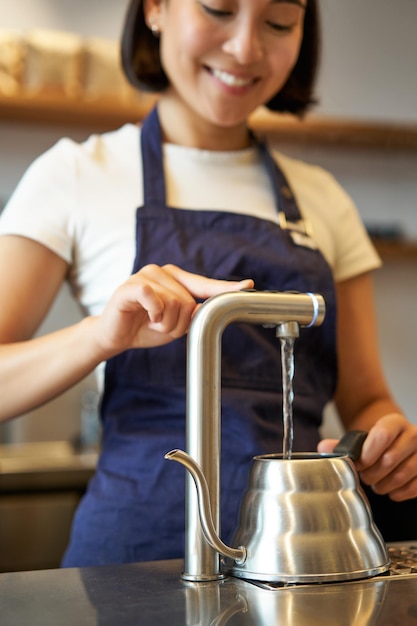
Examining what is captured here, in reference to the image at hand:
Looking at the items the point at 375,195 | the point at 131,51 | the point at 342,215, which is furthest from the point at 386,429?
the point at 375,195

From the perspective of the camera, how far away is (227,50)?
1290 millimetres

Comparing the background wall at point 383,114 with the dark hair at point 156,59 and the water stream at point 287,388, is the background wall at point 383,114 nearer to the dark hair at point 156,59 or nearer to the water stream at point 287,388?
the dark hair at point 156,59

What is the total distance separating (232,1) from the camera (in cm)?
127

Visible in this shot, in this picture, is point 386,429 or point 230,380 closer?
point 386,429

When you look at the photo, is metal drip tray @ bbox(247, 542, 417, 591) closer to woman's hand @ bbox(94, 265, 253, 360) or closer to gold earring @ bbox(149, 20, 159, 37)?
woman's hand @ bbox(94, 265, 253, 360)

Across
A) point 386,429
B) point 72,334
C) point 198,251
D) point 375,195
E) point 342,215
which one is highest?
point 375,195

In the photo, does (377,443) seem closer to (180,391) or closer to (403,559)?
(403,559)

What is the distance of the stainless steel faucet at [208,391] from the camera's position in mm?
884

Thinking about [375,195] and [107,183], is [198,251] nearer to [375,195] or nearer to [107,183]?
[107,183]

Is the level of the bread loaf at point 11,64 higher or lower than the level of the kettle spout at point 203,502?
higher

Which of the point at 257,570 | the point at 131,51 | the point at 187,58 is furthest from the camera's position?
the point at 131,51

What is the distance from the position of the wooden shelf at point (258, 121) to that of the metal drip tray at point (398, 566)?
6.52 feet

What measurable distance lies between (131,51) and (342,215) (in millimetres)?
440

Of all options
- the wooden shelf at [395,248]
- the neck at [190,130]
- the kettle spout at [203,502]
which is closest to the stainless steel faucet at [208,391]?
the kettle spout at [203,502]
